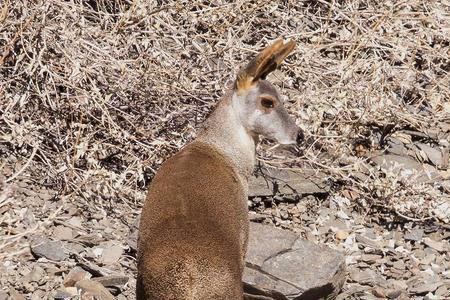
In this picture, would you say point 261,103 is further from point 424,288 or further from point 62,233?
point 424,288

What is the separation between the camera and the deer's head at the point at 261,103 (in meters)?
6.09

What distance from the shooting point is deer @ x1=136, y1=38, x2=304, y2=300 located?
14.7 ft


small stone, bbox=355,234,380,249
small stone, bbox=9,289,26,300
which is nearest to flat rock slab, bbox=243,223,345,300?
small stone, bbox=355,234,380,249

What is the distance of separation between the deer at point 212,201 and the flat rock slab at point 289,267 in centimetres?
58

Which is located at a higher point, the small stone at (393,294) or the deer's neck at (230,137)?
the deer's neck at (230,137)

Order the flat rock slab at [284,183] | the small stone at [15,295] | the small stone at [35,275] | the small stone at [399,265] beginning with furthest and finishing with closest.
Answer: the flat rock slab at [284,183]
the small stone at [399,265]
the small stone at [35,275]
the small stone at [15,295]

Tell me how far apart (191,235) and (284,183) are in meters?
2.90

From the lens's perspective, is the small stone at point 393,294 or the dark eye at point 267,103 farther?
the small stone at point 393,294

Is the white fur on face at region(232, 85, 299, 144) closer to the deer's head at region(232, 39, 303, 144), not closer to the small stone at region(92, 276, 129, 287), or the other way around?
the deer's head at region(232, 39, 303, 144)

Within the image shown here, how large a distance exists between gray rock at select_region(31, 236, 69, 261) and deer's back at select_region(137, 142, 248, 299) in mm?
1163

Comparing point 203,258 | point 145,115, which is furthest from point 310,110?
point 203,258

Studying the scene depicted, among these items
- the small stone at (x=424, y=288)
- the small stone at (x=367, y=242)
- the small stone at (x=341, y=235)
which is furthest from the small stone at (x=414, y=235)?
the small stone at (x=424, y=288)

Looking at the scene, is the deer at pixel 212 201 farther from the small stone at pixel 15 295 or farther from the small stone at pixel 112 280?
the small stone at pixel 15 295

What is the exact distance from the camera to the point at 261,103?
612 centimetres
